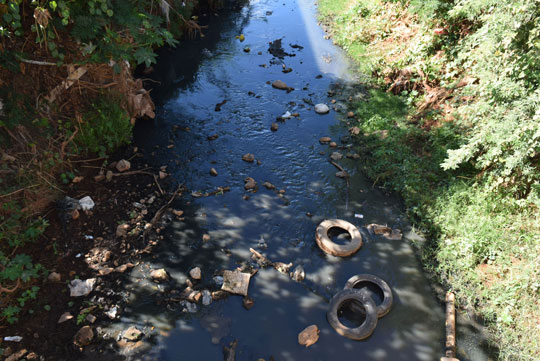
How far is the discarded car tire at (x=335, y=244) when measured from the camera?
4.96 meters

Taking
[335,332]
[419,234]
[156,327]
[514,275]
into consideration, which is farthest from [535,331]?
[156,327]

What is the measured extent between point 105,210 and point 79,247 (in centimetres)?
70

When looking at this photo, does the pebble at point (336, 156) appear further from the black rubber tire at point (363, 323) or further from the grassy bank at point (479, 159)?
the black rubber tire at point (363, 323)

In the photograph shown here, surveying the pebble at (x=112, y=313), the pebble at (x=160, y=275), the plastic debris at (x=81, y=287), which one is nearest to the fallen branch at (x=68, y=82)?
the plastic debris at (x=81, y=287)

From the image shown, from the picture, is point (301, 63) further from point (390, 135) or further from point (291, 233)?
point (291, 233)

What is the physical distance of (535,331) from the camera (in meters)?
4.07

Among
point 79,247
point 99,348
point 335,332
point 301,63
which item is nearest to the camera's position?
point 99,348

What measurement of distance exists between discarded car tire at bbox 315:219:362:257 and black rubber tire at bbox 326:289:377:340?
2.14 ft

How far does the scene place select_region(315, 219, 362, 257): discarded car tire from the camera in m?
4.96

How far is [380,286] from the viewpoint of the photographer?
457 cm

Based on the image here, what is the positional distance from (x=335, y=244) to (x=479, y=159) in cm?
248

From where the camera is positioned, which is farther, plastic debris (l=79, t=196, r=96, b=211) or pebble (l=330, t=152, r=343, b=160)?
pebble (l=330, t=152, r=343, b=160)

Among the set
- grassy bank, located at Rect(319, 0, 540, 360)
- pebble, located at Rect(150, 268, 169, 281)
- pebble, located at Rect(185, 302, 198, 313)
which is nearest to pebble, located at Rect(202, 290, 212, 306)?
pebble, located at Rect(185, 302, 198, 313)

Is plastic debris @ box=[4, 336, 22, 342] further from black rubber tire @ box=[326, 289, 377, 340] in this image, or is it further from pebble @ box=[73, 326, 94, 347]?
black rubber tire @ box=[326, 289, 377, 340]
